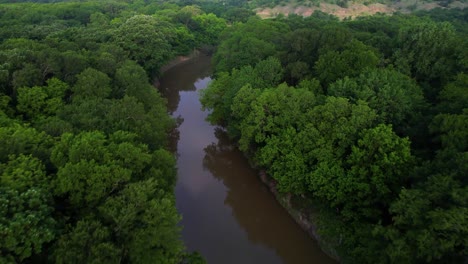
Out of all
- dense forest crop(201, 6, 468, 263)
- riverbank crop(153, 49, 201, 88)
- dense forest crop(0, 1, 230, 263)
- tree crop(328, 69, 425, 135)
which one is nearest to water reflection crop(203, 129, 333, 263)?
dense forest crop(201, 6, 468, 263)

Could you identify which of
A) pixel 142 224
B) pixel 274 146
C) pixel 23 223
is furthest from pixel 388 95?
pixel 23 223

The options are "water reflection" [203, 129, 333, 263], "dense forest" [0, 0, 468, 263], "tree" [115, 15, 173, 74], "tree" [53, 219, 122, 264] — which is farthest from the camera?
"tree" [115, 15, 173, 74]

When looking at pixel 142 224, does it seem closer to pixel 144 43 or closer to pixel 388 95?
pixel 388 95

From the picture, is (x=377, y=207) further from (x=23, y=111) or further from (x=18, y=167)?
(x=23, y=111)

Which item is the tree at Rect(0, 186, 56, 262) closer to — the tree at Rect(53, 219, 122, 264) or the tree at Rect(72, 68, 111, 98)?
the tree at Rect(53, 219, 122, 264)

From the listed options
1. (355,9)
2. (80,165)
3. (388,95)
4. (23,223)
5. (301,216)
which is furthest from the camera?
(355,9)

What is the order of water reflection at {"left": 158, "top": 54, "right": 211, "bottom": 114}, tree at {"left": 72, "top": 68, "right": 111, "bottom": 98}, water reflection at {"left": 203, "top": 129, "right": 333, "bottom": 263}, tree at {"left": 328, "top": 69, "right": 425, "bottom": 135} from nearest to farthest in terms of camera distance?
water reflection at {"left": 203, "top": 129, "right": 333, "bottom": 263} → tree at {"left": 328, "top": 69, "right": 425, "bottom": 135} → tree at {"left": 72, "top": 68, "right": 111, "bottom": 98} → water reflection at {"left": 158, "top": 54, "right": 211, "bottom": 114}
